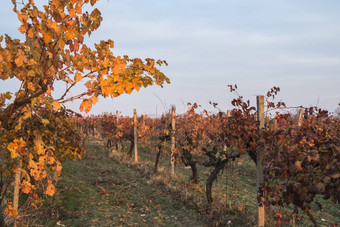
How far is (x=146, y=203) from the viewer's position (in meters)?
7.66

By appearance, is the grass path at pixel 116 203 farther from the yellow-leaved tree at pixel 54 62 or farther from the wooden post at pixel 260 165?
the yellow-leaved tree at pixel 54 62

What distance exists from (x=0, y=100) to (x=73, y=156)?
135 cm

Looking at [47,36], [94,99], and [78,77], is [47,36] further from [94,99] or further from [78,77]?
[94,99]

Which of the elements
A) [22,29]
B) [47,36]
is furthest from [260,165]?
[22,29]

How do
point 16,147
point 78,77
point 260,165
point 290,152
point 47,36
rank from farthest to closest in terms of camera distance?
point 260,165 < point 290,152 < point 16,147 < point 78,77 < point 47,36

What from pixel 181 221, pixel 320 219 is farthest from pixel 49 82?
pixel 320 219

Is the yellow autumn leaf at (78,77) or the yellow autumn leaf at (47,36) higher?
the yellow autumn leaf at (47,36)

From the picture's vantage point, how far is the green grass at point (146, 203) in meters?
6.27

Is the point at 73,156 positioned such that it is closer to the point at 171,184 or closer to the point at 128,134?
the point at 171,184

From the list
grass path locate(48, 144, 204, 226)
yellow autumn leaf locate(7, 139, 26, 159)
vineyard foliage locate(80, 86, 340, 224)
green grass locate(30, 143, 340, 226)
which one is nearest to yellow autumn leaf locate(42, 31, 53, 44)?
yellow autumn leaf locate(7, 139, 26, 159)

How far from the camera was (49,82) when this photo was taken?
2834 mm

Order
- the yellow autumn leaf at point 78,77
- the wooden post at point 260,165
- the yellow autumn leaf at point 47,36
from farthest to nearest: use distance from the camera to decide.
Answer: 1. the wooden post at point 260,165
2. the yellow autumn leaf at point 78,77
3. the yellow autumn leaf at point 47,36

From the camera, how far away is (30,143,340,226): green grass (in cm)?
627

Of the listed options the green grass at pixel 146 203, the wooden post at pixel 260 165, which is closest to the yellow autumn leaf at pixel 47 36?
the wooden post at pixel 260 165
